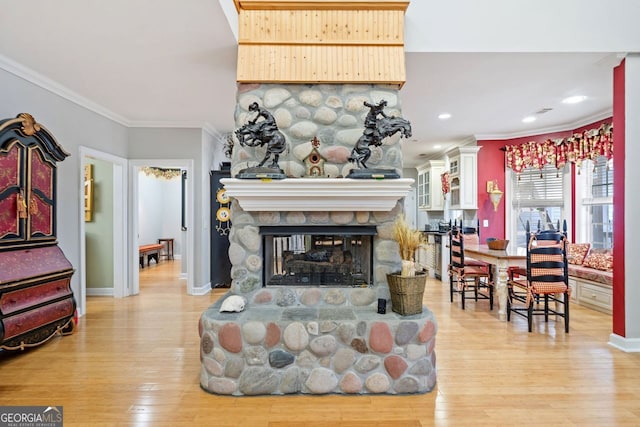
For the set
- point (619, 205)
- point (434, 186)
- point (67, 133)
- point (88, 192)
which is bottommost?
point (619, 205)

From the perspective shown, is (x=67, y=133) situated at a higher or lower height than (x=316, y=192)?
higher

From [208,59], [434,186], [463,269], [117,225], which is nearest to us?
[208,59]

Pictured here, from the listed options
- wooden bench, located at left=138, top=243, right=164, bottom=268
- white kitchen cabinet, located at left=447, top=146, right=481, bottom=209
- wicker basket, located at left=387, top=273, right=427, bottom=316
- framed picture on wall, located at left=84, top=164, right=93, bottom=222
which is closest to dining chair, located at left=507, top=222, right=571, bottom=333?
wicker basket, located at left=387, top=273, right=427, bottom=316

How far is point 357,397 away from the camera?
2.36m

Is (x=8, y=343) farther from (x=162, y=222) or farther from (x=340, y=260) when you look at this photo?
(x=162, y=222)

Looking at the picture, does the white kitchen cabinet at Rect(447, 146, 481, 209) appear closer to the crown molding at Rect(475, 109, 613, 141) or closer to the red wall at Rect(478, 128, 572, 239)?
the red wall at Rect(478, 128, 572, 239)

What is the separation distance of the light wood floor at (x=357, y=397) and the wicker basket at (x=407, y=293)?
1.83 ft

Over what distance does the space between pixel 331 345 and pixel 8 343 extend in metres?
2.52

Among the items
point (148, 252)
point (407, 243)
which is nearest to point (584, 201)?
point (407, 243)

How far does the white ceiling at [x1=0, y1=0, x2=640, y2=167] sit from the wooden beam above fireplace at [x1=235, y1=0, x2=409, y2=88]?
26 cm

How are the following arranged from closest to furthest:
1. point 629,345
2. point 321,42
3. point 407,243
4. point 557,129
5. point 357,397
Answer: point 357,397 < point 407,243 < point 321,42 < point 629,345 < point 557,129

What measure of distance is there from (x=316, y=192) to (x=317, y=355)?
1.12 meters

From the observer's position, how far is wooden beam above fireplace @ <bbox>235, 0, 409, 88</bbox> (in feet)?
9.13

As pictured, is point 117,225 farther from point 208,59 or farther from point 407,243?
point 407,243
